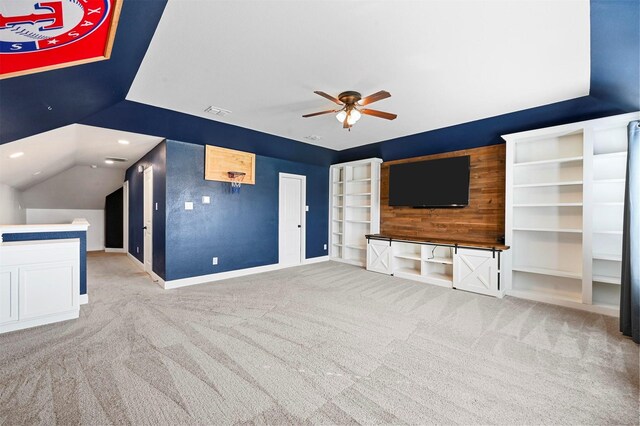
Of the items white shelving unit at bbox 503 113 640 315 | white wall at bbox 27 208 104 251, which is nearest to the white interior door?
white wall at bbox 27 208 104 251

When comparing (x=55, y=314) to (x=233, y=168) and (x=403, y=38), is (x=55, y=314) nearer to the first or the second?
(x=233, y=168)

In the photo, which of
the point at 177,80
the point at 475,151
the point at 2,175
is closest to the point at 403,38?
the point at 177,80

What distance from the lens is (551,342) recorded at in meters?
2.55

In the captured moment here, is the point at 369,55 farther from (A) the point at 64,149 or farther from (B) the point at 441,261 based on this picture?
(A) the point at 64,149

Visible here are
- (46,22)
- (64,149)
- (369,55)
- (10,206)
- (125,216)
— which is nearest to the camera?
(46,22)

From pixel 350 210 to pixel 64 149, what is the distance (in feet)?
17.9

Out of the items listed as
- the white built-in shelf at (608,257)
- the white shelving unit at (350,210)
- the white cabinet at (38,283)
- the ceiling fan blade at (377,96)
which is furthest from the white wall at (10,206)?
the white built-in shelf at (608,257)

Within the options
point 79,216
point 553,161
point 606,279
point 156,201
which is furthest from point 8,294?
point 606,279

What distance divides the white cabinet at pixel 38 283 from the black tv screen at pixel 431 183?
5.01 meters

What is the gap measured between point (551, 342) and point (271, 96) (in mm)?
4104

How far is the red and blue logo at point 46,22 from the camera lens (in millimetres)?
1258

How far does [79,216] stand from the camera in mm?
7543

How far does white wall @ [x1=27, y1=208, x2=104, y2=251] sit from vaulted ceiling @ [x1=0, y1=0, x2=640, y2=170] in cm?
564

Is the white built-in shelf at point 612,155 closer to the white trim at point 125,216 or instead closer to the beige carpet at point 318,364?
the beige carpet at point 318,364
